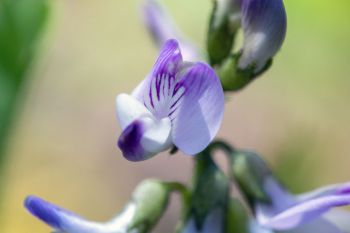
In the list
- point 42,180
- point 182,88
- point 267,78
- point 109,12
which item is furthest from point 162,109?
point 109,12

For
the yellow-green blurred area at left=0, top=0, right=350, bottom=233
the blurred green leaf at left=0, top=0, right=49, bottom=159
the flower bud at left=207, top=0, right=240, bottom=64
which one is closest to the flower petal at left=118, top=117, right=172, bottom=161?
the flower bud at left=207, top=0, right=240, bottom=64

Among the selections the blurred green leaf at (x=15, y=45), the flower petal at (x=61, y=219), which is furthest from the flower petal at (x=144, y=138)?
the blurred green leaf at (x=15, y=45)

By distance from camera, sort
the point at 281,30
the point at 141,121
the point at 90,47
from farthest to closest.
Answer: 1. the point at 90,47
2. the point at 281,30
3. the point at 141,121

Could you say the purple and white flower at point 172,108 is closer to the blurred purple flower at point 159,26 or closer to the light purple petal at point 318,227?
the light purple petal at point 318,227

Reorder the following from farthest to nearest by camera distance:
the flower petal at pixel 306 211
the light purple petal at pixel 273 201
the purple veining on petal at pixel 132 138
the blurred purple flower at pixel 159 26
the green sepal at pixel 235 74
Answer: the blurred purple flower at pixel 159 26 < the light purple petal at pixel 273 201 < the green sepal at pixel 235 74 < the flower petal at pixel 306 211 < the purple veining on petal at pixel 132 138

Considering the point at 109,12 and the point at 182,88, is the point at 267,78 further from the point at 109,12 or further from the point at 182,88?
the point at 182,88

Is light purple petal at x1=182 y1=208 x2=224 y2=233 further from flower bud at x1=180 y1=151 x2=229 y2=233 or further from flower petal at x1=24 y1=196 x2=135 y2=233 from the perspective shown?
flower petal at x1=24 y1=196 x2=135 y2=233

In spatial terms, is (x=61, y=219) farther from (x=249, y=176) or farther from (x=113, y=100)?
(x=113, y=100)

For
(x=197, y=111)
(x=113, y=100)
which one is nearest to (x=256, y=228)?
(x=197, y=111)
